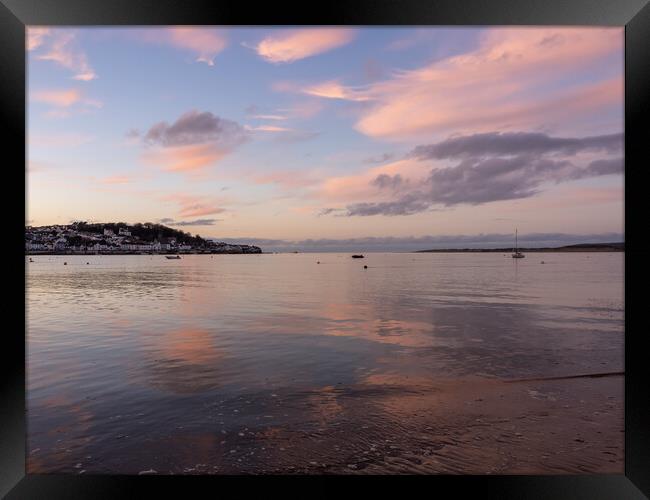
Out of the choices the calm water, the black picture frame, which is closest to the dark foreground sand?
the calm water

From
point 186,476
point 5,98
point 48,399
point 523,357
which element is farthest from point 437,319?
point 5,98

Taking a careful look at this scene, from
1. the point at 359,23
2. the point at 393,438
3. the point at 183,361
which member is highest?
the point at 359,23

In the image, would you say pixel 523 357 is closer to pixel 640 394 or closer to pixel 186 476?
pixel 640 394

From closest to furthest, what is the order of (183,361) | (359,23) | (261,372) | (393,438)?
(359,23)
(393,438)
(261,372)
(183,361)

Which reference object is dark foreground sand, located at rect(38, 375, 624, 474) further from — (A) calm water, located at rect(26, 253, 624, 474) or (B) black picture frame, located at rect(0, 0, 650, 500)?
(B) black picture frame, located at rect(0, 0, 650, 500)

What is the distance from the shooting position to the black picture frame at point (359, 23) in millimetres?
2758

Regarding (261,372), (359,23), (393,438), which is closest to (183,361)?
(261,372)

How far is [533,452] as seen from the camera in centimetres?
388

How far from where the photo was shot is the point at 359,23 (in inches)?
118

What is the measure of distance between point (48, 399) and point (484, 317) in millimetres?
11682

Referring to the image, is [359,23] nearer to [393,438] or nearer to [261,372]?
[393,438]

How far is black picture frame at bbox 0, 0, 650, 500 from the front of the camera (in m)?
2.76

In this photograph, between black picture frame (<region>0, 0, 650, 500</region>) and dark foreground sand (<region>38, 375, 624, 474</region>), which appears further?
dark foreground sand (<region>38, 375, 624, 474</region>)

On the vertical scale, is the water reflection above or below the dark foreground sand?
below
